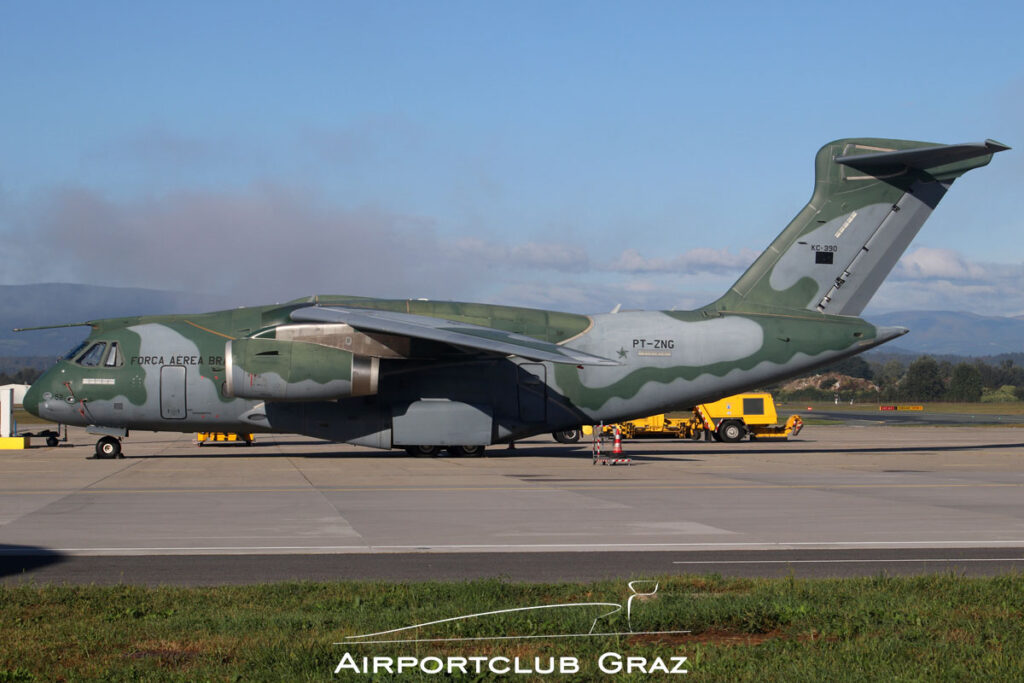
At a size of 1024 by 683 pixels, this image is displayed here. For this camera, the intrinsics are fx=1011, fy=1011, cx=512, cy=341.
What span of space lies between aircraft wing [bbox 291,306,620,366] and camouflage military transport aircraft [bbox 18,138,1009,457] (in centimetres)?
21

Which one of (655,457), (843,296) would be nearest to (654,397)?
(655,457)

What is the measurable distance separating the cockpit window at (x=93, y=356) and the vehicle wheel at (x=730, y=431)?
24.0 m

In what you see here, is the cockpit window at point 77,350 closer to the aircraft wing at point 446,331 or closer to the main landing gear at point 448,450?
the aircraft wing at point 446,331

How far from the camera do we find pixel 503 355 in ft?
83.9

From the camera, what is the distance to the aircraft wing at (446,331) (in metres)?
22.1

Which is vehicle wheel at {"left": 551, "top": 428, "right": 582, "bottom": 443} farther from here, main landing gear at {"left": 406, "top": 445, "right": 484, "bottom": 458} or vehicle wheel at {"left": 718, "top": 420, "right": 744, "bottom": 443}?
main landing gear at {"left": 406, "top": 445, "right": 484, "bottom": 458}

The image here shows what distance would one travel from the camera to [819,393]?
140 metres

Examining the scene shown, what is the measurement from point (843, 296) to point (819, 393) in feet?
386

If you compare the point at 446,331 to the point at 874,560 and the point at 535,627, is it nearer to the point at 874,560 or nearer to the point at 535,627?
the point at 874,560

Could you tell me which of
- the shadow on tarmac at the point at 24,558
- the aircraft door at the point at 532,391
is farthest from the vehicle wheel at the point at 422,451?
the shadow on tarmac at the point at 24,558

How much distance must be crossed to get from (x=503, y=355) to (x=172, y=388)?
857 centimetres

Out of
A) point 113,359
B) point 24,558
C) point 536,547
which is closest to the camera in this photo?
point 24,558

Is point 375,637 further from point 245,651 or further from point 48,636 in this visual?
point 48,636

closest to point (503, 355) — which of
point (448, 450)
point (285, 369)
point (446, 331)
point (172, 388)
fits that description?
point (446, 331)
